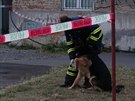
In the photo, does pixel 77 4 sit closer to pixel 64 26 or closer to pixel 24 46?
pixel 24 46

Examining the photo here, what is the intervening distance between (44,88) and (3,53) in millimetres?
7294

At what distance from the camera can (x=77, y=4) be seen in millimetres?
18562

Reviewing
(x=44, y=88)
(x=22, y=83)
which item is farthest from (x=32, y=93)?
(x=22, y=83)

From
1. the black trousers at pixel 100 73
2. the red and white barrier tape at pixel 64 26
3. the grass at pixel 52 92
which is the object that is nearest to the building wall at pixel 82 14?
the grass at pixel 52 92

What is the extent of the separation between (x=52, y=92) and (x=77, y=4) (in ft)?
30.8

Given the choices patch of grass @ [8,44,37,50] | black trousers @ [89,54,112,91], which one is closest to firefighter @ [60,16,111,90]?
black trousers @ [89,54,112,91]

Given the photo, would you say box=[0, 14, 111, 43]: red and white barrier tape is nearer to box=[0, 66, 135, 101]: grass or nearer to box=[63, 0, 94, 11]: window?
box=[0, 66, 135, 101]: grass

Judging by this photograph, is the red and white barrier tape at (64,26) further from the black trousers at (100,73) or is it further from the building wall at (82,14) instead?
the building wall at (82,14)

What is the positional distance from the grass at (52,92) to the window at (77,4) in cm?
757

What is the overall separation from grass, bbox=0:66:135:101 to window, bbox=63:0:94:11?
24.8ft

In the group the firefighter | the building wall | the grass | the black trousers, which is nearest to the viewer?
the grass

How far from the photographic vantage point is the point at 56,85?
10.3 m

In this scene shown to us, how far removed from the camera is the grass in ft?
29.5

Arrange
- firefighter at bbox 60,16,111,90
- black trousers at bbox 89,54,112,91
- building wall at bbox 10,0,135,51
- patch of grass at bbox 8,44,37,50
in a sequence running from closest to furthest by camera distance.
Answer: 1. firefighter at bbox 60,16,111,90
2. black trousers at bbox 89,54,112,91
3. building wall at bbox 10,0,135,51
4. patch of grass at bbox 8,44,37,50
